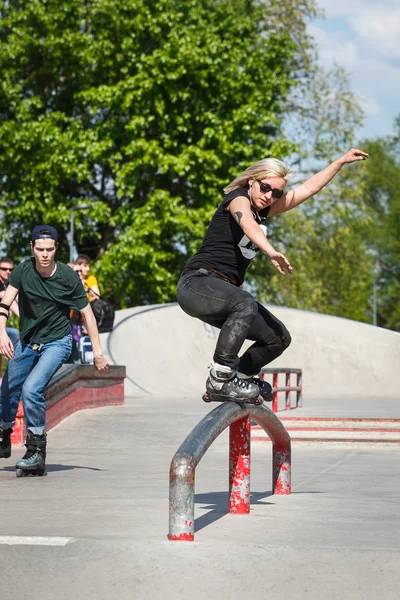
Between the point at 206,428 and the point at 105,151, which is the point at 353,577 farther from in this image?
the point at 105,151

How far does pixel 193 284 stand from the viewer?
5.52 meters

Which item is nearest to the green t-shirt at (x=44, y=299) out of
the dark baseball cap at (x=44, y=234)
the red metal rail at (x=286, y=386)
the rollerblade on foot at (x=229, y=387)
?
the dark baseball cap at (x=44, y=234)

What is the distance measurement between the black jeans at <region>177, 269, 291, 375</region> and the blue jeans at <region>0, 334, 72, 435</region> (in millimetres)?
1959

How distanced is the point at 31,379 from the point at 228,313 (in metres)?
2.31

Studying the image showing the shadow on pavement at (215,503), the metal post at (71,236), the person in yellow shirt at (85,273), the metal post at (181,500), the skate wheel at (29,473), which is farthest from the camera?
the metal post at (71,236)

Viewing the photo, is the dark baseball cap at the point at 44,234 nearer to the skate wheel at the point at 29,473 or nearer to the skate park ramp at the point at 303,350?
the skate wheel at the point at 29,473

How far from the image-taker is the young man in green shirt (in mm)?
7207

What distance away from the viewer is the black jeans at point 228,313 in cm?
538

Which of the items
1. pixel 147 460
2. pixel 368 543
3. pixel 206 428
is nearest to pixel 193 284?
pixel 206 428

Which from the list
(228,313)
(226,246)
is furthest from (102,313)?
(228,313)

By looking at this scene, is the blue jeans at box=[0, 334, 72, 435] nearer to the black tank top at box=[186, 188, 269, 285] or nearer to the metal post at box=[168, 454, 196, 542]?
the black tank top at box=[186, 188, 269, 285]

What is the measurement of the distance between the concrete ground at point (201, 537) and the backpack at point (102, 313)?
6503mm

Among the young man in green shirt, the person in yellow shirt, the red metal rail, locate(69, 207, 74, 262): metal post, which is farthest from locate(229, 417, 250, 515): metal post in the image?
locate(69, 207, 74, 262): metal post

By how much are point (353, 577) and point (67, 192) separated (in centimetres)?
3035
